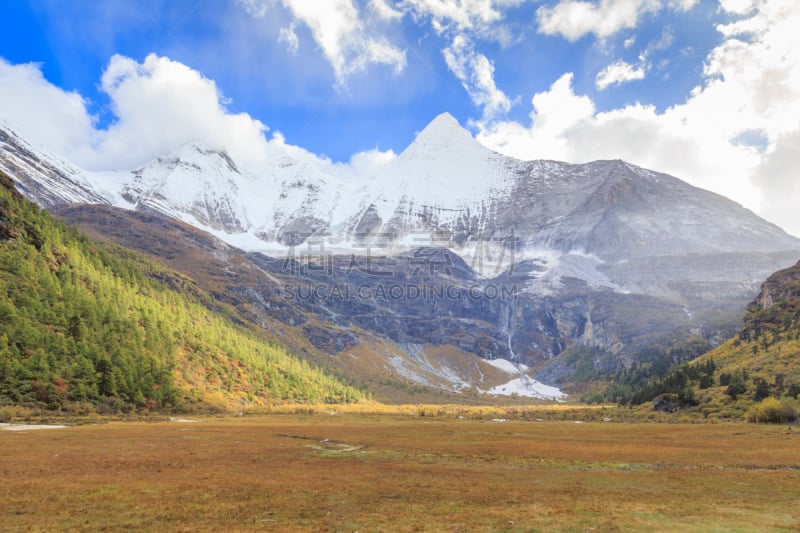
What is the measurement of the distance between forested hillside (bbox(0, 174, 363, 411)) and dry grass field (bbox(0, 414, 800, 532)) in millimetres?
32709

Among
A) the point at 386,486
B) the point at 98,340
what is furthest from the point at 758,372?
the point at 98,340

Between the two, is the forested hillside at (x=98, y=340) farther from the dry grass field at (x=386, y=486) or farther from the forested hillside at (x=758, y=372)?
the forested hillside at (x=758, y=372)

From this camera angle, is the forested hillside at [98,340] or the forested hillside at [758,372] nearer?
the forested hillside at [98,340]

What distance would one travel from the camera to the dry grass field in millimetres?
18266

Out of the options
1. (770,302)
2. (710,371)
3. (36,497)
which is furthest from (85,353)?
(770,302)

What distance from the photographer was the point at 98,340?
90.1 metres

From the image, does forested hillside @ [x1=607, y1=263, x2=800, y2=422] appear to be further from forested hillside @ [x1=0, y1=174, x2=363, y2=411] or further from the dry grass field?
forested hillside @ [x1=0, y1=174, x2=363, y2=411]

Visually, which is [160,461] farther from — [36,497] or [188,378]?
[188,378]

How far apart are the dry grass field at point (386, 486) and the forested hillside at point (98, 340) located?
32709 millimetres

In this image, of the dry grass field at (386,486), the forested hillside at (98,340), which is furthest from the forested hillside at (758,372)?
the forested hillside at (98,340)

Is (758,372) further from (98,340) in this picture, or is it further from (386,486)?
(98,340)

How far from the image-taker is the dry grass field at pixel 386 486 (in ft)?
59.9

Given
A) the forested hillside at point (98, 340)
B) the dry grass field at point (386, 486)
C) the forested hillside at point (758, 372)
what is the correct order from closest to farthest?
the dry grass field at point (386, 486)
the forested hillside at point (98, 340)
the forested hillside at point (758, 372)

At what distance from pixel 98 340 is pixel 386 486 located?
85.4m
